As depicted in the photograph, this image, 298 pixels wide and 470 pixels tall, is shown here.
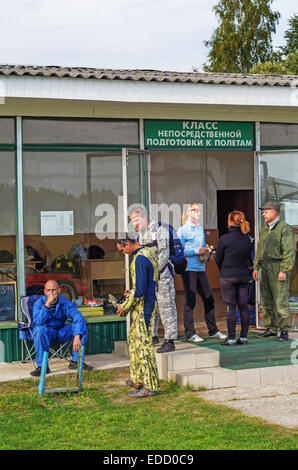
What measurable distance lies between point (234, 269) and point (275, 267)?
0.66 m

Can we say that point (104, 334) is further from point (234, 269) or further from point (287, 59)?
point (287, 59)

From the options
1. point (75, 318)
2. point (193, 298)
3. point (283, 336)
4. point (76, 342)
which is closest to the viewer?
point (76, 342)

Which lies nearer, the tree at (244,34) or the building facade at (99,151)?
the building facade at (99,151)

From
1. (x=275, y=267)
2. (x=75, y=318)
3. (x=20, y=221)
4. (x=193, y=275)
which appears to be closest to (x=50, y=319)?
(x=75, y=318)

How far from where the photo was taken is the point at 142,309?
725cm

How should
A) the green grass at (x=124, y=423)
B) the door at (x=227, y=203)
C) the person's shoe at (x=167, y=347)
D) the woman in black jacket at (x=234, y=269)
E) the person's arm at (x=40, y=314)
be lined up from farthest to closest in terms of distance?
the door at (x=227, y=203)
the woman in black jacket at (x=234, y=269)
the person's shoe at (x=167, y=347)
the person's arm at (x=40, y=314)
the green grass at (x=124, y=423)

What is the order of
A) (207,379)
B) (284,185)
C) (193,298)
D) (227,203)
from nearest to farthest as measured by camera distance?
(207,379)
(193,298)
(284,185)
(227,203)

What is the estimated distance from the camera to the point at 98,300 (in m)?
9.59

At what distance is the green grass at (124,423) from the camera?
5.48 metres

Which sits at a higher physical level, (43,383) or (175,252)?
(175,252)

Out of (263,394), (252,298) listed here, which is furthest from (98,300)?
(263,394)

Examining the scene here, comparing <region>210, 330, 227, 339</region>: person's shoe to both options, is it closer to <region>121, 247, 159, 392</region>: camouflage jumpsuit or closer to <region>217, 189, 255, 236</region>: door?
<region>121, 247, 159, 392</region>: camouflage jumpsuit

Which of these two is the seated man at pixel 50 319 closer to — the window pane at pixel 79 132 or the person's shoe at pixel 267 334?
the window pane at pixel 79 132

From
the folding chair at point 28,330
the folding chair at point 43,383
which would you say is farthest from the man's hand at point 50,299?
the folding chair at point 43,383
